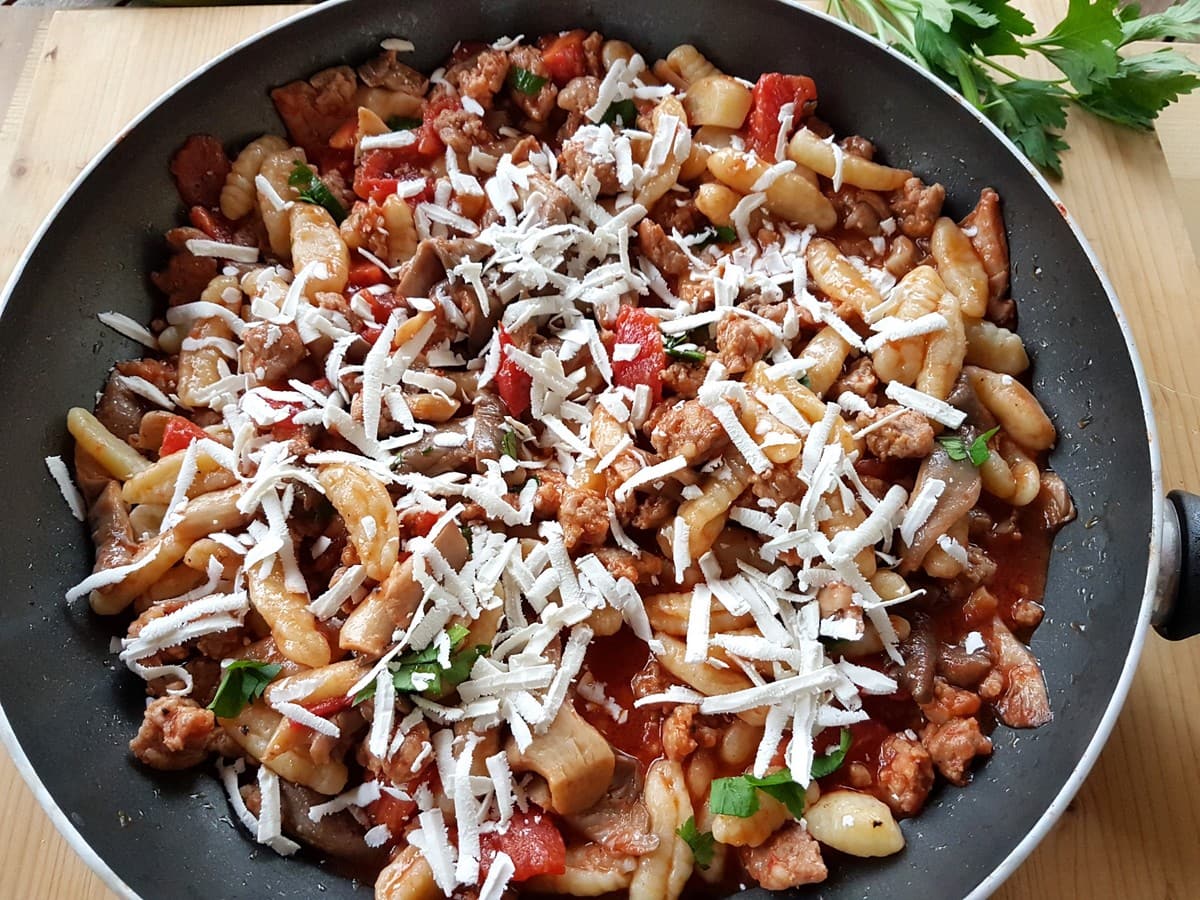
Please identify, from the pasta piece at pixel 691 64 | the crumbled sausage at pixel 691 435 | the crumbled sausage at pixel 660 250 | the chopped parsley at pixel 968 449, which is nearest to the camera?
the crumbled sausage at pixel 691 435

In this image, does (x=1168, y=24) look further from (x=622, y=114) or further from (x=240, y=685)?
(x=240, y=685)

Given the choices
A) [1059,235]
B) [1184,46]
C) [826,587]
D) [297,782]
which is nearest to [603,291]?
[826,587]

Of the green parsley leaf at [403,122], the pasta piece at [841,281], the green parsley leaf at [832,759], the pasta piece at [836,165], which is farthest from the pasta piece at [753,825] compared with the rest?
the green parsley leaf at [403,122]

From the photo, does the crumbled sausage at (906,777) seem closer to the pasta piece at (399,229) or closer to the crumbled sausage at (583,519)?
the crumbled sausage at (583,519)

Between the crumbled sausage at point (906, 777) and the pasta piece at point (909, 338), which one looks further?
the pasta piece at point (909, 338)

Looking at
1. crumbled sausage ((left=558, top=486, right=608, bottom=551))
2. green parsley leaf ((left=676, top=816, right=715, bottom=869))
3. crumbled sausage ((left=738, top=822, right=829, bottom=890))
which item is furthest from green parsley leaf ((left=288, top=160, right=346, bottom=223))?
crumbled sausage ((left=738, top=822, right=829, bottom=890))

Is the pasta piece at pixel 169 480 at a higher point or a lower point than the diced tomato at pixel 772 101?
lower
